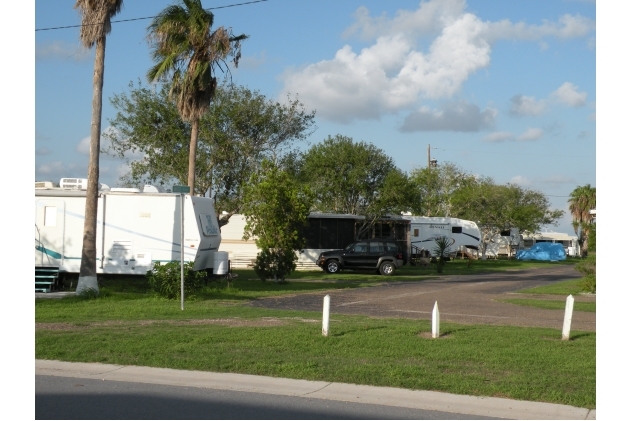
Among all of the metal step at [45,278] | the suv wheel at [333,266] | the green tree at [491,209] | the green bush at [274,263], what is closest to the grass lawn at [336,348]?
the metal step at [45,278]

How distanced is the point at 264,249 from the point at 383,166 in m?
16.5

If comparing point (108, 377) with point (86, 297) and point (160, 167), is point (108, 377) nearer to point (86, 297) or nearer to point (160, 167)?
point (86, 297)

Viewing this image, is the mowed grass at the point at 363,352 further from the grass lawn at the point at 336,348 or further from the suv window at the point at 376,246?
the suv window at the point at 376,246

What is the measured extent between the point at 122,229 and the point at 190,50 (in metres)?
6.70

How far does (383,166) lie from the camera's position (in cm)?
4150

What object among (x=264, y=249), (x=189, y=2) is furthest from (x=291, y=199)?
(x=189, y=2)

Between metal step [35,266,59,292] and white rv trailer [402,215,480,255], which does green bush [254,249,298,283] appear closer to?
metal step [35,266,59,292]

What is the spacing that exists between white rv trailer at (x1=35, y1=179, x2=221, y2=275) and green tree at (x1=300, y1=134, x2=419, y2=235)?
1852cm

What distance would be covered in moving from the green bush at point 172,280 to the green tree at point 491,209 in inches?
1688

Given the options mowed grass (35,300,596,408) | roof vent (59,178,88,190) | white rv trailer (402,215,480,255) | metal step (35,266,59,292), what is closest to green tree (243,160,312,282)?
roof vent (59,178,88,190)

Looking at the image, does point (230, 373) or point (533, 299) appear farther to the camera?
point (533, 299)

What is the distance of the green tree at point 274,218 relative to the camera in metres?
26.0

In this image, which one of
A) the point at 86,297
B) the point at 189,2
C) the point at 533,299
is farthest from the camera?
the point at 189,2

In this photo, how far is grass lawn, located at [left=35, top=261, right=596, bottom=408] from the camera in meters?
9.70
